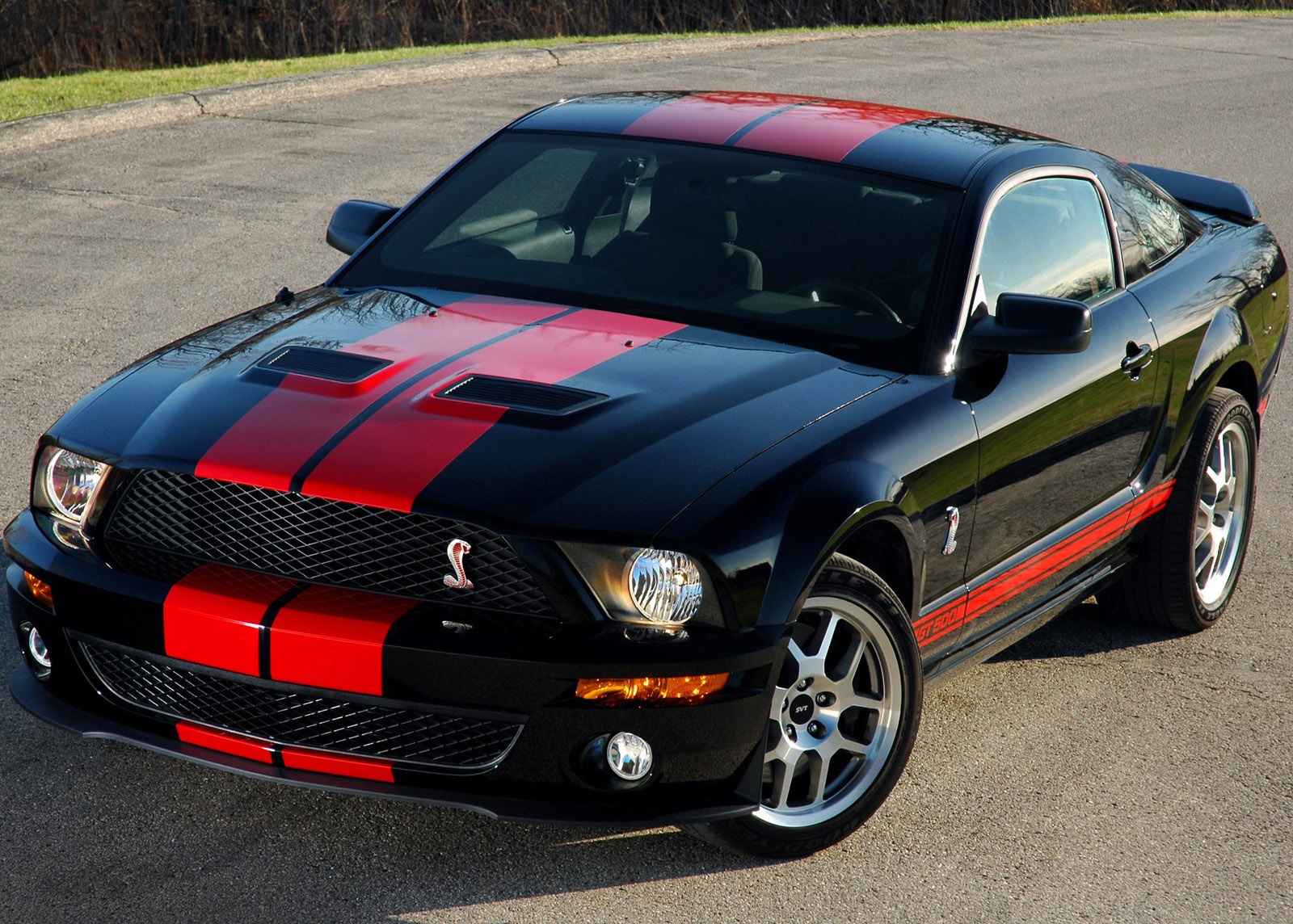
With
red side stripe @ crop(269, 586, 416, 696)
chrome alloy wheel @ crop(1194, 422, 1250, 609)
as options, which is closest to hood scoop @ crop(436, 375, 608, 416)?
red side stripe @ crop(269, 586, 416, 696)

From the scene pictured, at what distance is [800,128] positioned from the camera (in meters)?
4.49

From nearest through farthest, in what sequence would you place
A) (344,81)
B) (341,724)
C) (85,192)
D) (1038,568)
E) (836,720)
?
(341,724)
(836,720)
(1038,568)
(85,192)
(344,81)

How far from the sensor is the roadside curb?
36.3 ft

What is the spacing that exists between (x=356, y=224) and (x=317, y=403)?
1.64m

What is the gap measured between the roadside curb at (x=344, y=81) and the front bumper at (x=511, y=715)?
8578mm

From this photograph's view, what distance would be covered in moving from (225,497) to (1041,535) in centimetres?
218

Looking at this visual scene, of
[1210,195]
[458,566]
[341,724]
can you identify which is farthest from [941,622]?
[1210,195]

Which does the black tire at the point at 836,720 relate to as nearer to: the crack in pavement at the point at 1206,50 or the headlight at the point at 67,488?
the headlight at the point at 67,488

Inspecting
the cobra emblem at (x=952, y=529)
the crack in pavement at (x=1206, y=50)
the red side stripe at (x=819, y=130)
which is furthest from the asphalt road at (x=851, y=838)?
the crack in pavement at (x=1206, y=50)

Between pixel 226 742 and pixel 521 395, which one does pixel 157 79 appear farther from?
pixel 226 742

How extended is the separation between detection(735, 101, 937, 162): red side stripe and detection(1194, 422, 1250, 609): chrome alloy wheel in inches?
58.8

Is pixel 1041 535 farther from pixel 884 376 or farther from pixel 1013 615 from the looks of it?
pixel 884 376

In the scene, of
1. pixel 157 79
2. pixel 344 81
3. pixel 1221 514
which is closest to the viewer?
pixel 1221 514

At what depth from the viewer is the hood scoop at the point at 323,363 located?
3432 mm
